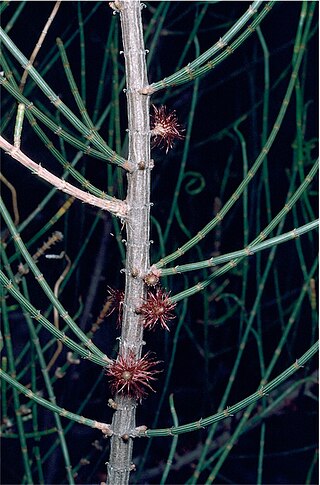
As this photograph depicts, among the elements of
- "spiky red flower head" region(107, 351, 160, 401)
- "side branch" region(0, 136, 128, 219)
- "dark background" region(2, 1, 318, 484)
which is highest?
"dark background" region(2, 1, 318, 484)

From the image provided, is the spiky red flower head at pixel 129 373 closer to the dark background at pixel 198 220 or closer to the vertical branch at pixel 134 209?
the vertical branch at pixel 134 209

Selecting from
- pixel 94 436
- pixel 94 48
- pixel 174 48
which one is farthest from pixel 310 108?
pixel 94 436

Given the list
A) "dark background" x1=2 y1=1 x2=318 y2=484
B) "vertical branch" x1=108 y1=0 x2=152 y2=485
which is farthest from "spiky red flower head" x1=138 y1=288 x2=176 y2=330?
"dark background" x1=2 y1=1 x2=318 y2=484

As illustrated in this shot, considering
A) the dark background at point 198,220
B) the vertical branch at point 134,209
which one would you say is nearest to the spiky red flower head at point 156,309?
the vertical branch at point 134,209

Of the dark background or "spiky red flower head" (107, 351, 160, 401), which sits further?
the dark background

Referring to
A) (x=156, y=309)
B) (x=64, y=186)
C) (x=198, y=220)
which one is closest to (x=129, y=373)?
(x=156, y=309)

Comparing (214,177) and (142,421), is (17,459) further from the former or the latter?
(214,177)

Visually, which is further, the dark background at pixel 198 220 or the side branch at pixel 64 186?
the dark background at pixel 198 220

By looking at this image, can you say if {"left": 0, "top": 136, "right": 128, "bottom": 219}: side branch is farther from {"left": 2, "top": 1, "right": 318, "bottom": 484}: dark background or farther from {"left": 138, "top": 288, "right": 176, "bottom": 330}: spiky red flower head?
{"left": 2, "top": 1, "right": 318, "bottom": 484}: dark background
